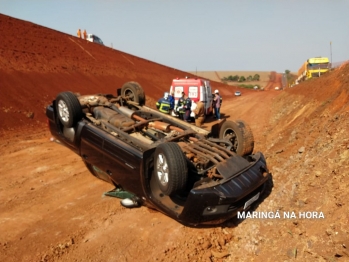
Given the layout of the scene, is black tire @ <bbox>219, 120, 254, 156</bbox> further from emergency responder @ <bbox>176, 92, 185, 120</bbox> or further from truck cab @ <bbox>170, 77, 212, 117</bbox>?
truck cab @ <bbox>170, 77, 212, 117</bbox>

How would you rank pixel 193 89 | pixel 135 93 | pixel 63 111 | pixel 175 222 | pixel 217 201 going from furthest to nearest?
1. pixel 193 89
2. pixel 135 93
3. pixel 63 111
4. pixel 175 222
5. pixel 217 201

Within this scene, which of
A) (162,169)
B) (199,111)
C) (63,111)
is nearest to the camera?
(162,169)

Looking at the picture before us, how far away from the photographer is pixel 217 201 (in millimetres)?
3672

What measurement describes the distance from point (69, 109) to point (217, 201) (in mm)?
3248

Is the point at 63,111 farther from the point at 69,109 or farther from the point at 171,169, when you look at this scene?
the point at 171,169

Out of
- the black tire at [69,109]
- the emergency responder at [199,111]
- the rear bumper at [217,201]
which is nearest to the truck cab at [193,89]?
the emergency responder at [199,111]

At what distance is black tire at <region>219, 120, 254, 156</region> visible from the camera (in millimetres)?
5082

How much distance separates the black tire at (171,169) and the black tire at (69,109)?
2.24 metres

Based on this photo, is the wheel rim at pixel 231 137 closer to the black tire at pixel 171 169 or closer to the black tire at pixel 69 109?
the black tire at pixel 171 169

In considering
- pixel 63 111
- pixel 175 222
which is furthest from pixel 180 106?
pixel 175 222

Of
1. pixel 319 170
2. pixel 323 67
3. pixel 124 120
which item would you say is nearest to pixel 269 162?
pixel 319 170

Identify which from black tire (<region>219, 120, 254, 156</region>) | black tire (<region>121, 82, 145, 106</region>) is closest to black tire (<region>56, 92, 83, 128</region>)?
black tire (<region>121, 82, 145, 106</region>)

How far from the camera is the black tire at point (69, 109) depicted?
5.53 metres

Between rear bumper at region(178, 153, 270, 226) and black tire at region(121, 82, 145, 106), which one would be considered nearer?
rear bumper at region(178, 153, 270, 226)
